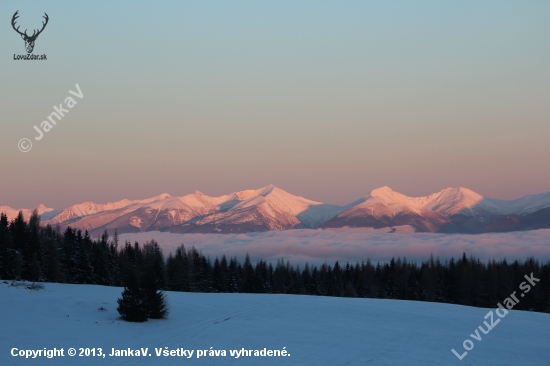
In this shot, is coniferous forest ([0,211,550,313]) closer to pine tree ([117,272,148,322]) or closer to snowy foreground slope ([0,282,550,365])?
snowy foreground slope ([0,282,550,365])

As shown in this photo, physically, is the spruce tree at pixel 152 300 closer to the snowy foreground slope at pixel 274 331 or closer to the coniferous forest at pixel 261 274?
the snowy foreground slope at pixel 274 331

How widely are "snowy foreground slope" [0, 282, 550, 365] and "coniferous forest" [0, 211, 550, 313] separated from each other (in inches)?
1410

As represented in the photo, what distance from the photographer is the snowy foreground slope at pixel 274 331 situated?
119ft

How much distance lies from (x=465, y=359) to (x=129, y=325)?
2495 cm

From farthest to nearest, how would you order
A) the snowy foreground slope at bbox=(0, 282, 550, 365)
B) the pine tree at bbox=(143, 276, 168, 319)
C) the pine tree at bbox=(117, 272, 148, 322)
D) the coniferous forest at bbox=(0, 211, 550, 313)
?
the coniferous forest at bbox=(0, 211, 550, 313), the pine tree at bbox=(143, 276, 168, 319), the pine tree at bbox=(117, 272, 148, 322), the snowy foreground slope at bbox=(0, 282, 550, 365)

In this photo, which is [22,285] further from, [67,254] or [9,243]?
[67,254]

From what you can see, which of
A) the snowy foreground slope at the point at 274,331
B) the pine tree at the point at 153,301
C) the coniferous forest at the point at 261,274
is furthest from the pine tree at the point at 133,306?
the coniferous forest at the point at 261,274

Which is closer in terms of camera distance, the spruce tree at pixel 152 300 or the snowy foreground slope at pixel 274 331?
the snowy foreground slope at pixel 274 331

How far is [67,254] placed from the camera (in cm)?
9612

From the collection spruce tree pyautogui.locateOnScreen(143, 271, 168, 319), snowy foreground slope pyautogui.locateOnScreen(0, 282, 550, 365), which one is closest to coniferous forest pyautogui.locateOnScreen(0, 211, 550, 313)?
snowy foreground slope pyautogui.locateOnScreen(0, 282, 550, 365)

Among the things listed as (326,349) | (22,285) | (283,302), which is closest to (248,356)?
(326,349)

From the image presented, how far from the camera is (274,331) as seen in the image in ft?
145

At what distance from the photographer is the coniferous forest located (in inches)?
3716

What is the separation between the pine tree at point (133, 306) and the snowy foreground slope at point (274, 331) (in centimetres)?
100
